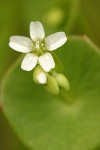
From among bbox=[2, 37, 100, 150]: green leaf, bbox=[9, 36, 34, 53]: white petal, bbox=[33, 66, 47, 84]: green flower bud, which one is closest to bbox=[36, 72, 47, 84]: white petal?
bbox=[33, 66, 47, 84]: green flower bud

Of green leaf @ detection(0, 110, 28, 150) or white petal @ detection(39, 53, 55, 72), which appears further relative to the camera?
green leaf @ detection(0, 110, 28, 150)

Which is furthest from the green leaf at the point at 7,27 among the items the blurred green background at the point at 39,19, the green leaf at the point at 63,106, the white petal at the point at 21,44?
the white petal at the point at 21,44

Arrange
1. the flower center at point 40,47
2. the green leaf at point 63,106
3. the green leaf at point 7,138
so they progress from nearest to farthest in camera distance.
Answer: the flower center at point 40,47 < the green leaf at point 63,106 < the green leaf at point 7,138

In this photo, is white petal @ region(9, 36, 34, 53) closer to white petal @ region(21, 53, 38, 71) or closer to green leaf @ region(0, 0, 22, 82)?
white petal @ region(21, 53, 38, 71)

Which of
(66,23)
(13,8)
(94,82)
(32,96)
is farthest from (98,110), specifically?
(13,8)

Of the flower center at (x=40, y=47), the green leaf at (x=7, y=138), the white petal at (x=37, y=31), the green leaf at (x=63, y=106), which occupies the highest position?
the white petal at (x=37, y=31)

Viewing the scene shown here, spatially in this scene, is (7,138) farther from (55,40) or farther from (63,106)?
(55,40)

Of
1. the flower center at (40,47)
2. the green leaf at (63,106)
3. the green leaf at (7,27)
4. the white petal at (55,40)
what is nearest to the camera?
the white petal at (55,40)

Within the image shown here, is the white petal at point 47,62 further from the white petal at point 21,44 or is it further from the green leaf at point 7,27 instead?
the green leaf at point 7,27

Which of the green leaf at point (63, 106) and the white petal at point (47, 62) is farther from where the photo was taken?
the green leaf at point (63, 106)
